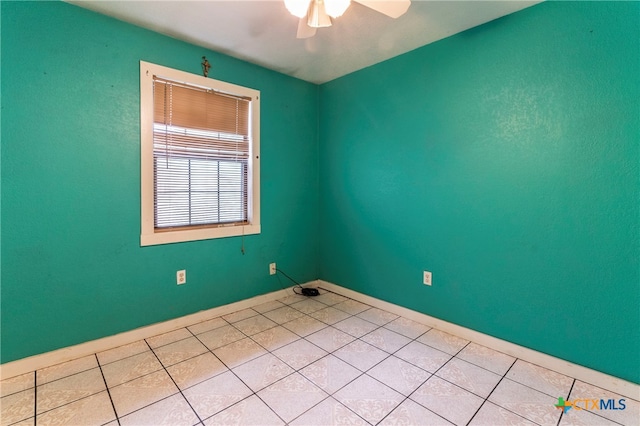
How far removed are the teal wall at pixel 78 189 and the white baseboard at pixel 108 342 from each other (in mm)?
46

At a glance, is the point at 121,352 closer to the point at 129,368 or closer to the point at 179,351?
the point at 129,368

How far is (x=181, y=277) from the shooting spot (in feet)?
8.23

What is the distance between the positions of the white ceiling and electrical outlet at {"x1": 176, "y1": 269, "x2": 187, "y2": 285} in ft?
6.21

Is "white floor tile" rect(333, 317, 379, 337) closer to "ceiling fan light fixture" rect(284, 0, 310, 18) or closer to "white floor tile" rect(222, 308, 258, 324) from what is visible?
"white floor tile" rect(222, 308, 258, 324)

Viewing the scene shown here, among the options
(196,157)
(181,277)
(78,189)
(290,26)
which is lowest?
(181,277)

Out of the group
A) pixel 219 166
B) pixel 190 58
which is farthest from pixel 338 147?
pixel 190 58

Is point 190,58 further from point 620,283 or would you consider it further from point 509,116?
point 620,283

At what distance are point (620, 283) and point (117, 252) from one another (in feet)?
10.6

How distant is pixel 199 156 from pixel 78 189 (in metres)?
0.88

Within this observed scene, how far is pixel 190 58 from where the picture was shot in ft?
8.09

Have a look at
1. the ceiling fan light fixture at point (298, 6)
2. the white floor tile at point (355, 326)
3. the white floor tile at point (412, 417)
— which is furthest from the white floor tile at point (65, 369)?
the ceiling fan light fixture at point (298, 6)

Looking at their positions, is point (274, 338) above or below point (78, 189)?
below

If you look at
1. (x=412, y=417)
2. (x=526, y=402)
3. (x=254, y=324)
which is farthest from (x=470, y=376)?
(x=254, y=324)

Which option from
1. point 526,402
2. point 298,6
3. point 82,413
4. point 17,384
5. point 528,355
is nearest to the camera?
point 298,6
